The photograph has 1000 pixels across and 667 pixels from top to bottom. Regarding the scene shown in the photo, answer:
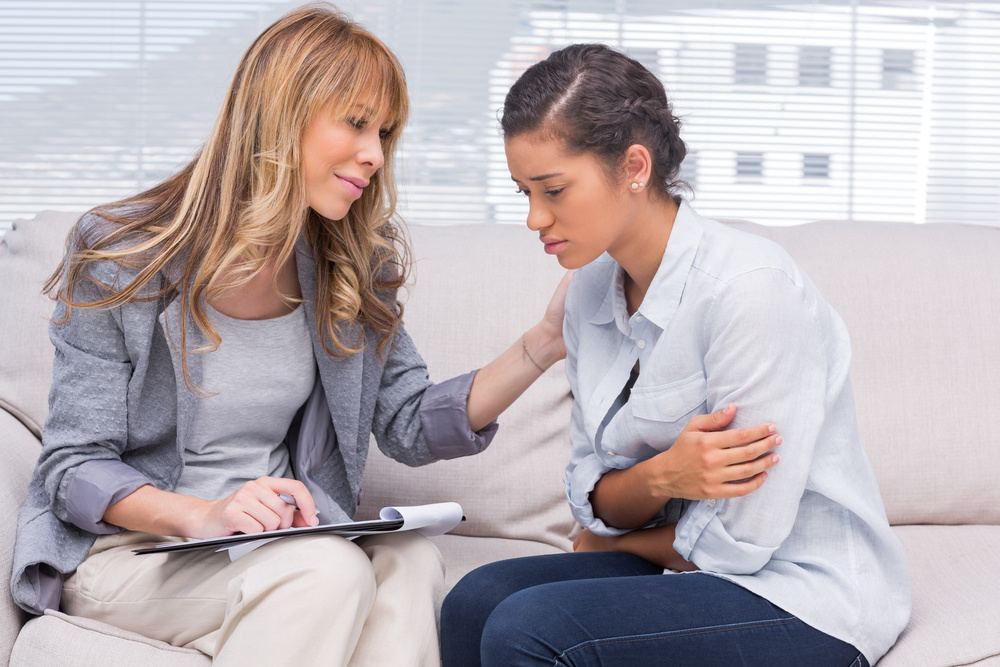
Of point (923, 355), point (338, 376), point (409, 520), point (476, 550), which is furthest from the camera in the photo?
point (923, 355)

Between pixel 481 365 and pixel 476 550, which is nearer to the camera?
pixel 476 550

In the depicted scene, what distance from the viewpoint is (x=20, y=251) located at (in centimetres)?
165

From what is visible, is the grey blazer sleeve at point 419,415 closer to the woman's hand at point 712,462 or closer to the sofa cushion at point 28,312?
the woman's hand at point 712,462

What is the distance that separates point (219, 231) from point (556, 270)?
742mm

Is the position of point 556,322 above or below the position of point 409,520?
above

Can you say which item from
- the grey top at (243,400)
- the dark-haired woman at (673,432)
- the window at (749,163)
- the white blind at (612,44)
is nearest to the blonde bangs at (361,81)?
the dark-haired woman at (673,432)

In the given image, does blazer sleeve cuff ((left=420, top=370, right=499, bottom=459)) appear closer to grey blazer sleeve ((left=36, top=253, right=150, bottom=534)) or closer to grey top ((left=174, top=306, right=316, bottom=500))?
grey top ((left=174, top=306, right=316, bottom=500))

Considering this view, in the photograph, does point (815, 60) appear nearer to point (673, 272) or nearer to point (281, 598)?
point (673, 272)

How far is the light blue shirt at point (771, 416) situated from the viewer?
1.00 meters

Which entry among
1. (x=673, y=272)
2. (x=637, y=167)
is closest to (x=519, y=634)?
(x=673, y=272)

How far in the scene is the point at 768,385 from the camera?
993 millimetres

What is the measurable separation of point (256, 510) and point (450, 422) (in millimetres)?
377

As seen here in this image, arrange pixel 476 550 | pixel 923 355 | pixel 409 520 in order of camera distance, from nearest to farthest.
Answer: pixel 409 520, pixel 476 550, pixel 923 355

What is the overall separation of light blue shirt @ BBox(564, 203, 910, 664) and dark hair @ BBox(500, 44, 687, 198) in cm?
13
